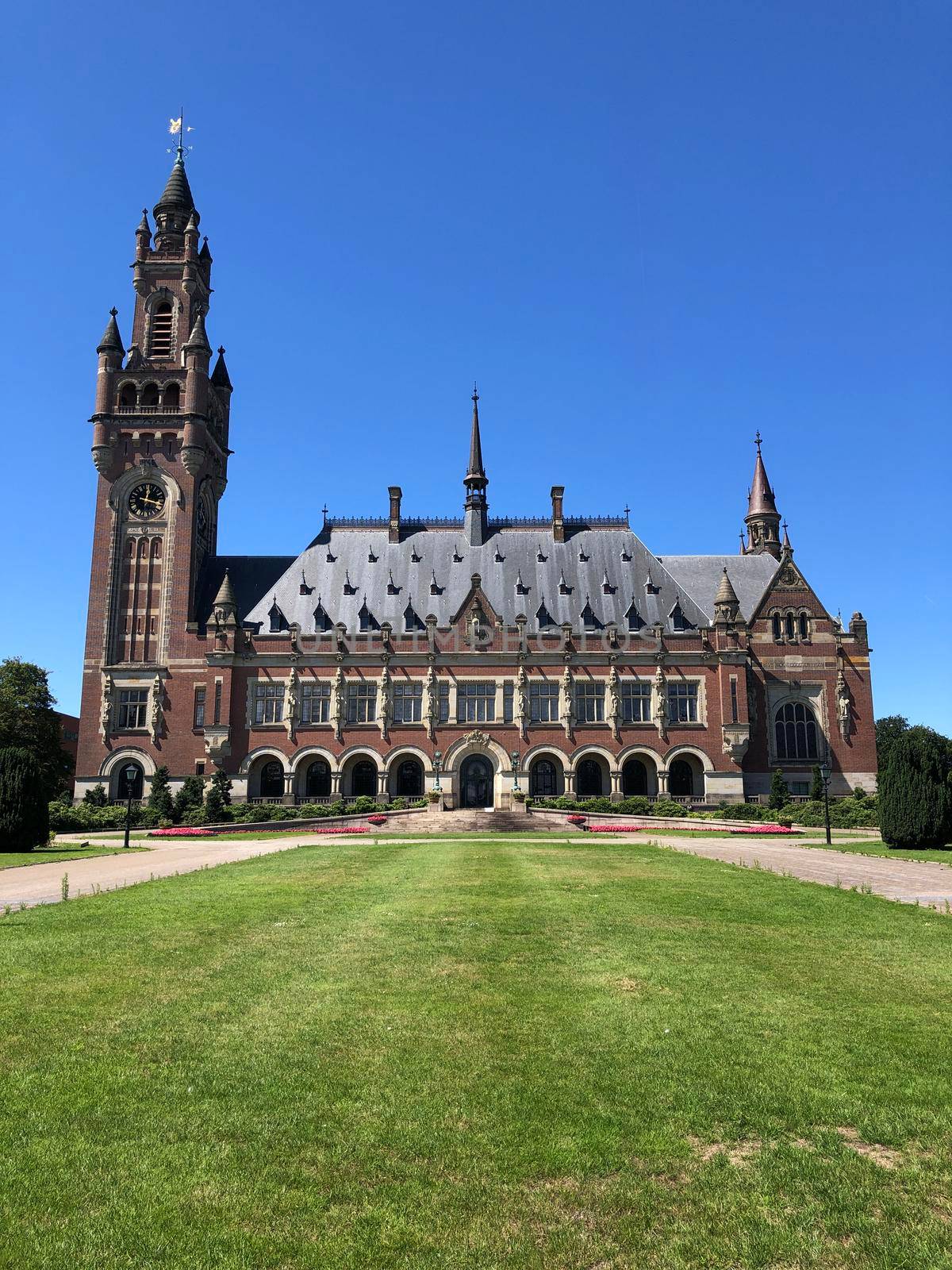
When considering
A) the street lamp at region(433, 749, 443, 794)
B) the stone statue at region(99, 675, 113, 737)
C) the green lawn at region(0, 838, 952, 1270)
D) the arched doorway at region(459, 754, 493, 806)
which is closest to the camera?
the green lawn at region(0, 838, 952, 1270)

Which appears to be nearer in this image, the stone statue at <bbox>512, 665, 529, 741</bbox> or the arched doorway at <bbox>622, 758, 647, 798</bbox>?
the stone statue at <bbox>512, 665, 529, 741</bbox>

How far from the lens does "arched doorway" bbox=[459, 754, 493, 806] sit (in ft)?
211

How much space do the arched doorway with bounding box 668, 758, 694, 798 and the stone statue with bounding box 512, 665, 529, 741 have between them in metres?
10.6

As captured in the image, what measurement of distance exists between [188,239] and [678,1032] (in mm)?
73071

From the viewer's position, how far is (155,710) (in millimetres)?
63906

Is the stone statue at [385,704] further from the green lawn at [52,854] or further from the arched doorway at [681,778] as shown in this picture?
the green lawn at [52,854]

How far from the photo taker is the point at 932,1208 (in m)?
5.51

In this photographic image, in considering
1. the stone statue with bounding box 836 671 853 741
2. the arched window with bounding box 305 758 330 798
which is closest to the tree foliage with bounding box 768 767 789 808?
the stone statue with bounding box 836 671 853 741

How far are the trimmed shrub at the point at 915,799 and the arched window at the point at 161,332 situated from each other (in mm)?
57825

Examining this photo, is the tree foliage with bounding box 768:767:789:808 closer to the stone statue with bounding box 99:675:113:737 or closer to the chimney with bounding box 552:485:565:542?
the chimney with bounding box 552:485:565:542

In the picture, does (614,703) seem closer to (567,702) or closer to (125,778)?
(567,702)

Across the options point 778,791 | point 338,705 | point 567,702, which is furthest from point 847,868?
point 338,705

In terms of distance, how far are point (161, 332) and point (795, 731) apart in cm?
5415

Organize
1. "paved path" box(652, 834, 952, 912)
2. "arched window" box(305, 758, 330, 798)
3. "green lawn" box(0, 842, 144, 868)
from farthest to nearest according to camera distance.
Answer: "arched window" box(305, 758, 330, 798)
"green lawn" box(0, 842, 144, 868)
"paved path" box(652, 834, 952, 912)
